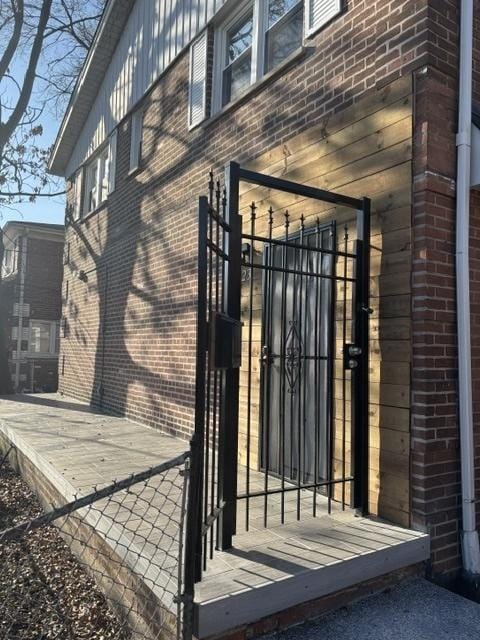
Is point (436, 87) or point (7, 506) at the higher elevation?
point (436, 87)

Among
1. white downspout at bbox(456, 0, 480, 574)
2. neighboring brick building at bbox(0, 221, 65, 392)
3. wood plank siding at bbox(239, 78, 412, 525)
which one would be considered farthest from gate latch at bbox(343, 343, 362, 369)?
neighboring brick building at bbox(0, 221, 65, 392)

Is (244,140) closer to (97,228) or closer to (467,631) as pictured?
(467,631)

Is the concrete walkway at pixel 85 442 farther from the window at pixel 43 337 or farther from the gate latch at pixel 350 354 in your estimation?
the window at pixel 43 337

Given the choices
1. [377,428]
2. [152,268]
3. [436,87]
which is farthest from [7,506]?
[436,87]

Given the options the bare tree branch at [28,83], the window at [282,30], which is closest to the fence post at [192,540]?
the window at [282,30]

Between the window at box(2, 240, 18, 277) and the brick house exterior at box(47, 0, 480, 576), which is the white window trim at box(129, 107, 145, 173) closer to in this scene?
the brick house exterior at box(47, 0, 480, 576)

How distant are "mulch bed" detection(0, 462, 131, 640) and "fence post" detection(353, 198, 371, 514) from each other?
1667 millimetres

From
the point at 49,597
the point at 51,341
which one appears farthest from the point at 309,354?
the point at 51,341

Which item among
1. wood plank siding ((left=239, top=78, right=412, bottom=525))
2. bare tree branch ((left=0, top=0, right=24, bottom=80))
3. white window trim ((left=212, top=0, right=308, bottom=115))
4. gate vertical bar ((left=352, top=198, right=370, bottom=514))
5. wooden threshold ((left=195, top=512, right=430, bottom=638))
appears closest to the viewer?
wooden threshold ((left=195, top=512, right=430, bottom=638))

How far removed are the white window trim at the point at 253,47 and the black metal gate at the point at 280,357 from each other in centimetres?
114

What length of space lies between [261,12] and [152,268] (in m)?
3.53

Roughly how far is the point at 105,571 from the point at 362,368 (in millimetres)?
2135

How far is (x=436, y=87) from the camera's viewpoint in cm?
331

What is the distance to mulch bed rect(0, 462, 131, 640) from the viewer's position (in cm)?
318
